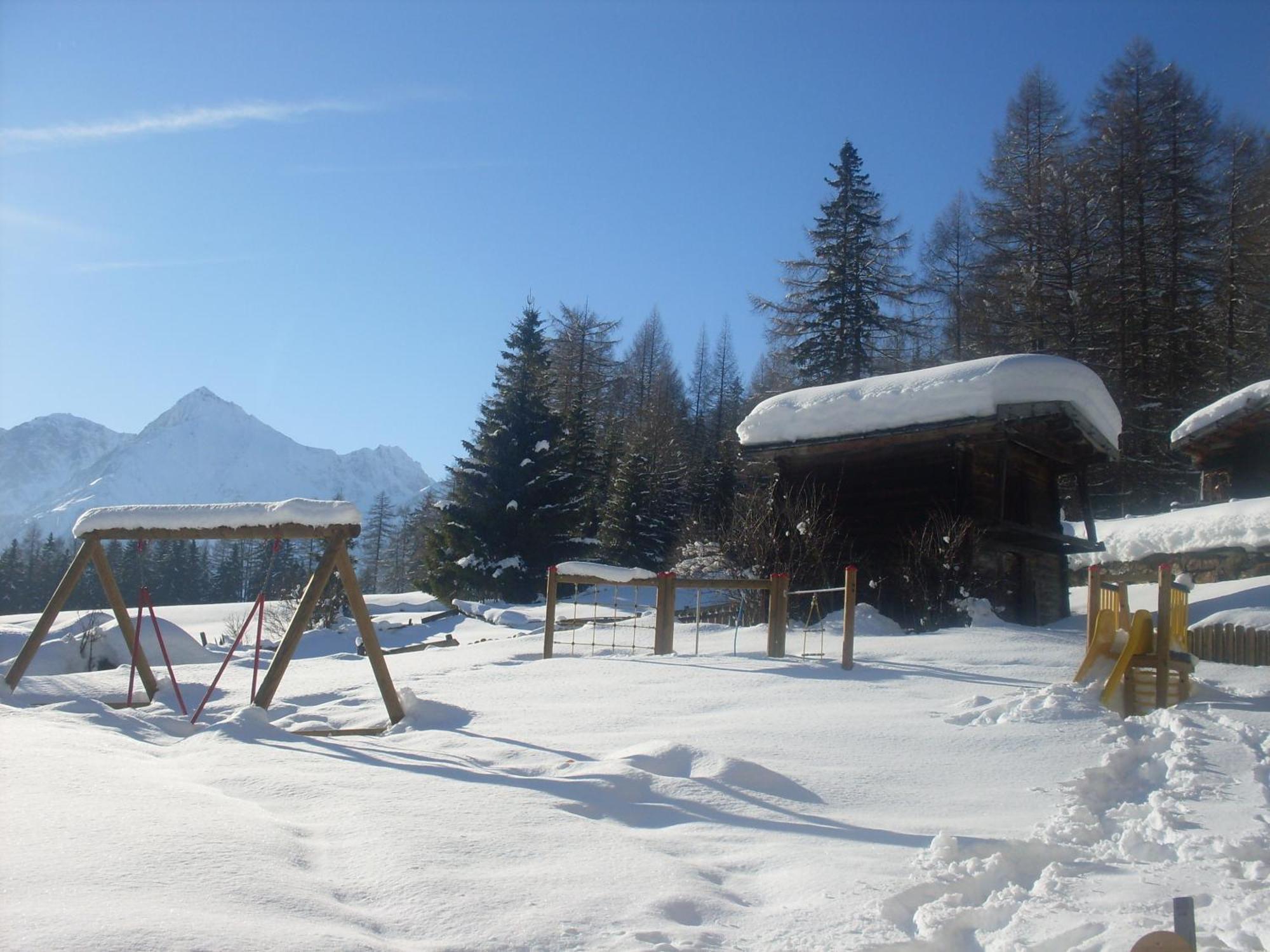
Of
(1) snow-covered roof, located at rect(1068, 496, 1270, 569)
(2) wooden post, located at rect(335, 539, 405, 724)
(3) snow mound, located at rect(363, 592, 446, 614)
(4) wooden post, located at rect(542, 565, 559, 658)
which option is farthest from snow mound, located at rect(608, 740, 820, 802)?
(3) snow mound, located at rect(363, 592, 446, 614)

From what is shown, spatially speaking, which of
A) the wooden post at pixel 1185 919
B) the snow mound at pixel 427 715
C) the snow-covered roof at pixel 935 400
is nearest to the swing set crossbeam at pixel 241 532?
the snow mound at pixel 427 715

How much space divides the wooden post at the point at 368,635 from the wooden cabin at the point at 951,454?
10074mm

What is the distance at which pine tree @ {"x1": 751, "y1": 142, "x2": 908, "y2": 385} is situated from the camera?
33281mm

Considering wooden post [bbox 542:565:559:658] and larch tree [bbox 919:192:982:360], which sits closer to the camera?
wooden post [bbox 542:565:559:658]

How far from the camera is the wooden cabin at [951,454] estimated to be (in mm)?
14984

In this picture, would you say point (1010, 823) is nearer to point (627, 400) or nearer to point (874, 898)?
point (874, 898)

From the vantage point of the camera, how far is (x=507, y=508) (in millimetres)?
29922

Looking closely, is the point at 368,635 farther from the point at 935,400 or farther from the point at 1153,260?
the point at 1153,260

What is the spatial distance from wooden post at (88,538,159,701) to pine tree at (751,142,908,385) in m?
26.8

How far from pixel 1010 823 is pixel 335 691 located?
7.30 meters

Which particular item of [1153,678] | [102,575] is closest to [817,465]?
[1153,678]

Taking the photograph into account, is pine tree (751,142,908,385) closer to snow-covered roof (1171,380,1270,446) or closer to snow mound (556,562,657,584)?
snow-covered roof (1171,380,1270,446)

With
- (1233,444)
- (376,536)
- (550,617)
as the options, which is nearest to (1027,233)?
(1233,444)

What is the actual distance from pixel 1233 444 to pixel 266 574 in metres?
22.7
